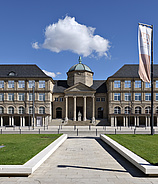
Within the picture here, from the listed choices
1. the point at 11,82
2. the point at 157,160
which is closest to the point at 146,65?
the point at 157,160

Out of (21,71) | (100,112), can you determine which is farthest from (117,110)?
(21,71)

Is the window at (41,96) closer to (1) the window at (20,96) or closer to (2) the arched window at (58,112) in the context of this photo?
(1) the window at (20,96)

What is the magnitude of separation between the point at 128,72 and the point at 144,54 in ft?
122

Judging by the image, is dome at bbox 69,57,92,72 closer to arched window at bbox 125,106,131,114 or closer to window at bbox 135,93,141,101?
window at bbox 135,93,141,101

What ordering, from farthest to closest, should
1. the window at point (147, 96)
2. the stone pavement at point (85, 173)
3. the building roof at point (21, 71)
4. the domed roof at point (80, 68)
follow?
1. the domed roof at point (80, 68)
2. the building roof at point (21, 71)
3. the window at point (147, 96)
4. the stone pavement at point (85, 173)

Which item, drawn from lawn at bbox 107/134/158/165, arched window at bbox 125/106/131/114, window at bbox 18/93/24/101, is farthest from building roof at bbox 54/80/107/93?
lawn at bbox 107/134/158/165

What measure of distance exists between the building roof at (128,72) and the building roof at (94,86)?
7.93 metres

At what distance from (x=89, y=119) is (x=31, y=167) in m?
50.4

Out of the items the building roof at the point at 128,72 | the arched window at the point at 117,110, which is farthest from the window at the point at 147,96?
the arched window at the point at 117,110

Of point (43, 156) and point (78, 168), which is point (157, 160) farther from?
point (43, 156)

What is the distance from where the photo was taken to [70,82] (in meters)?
65.2

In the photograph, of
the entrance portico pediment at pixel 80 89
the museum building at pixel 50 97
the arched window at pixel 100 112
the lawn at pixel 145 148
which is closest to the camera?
the lawn at pixel 145 148

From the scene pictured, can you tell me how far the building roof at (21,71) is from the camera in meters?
57.5

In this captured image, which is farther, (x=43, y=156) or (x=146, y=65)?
(x=146, y=65)
